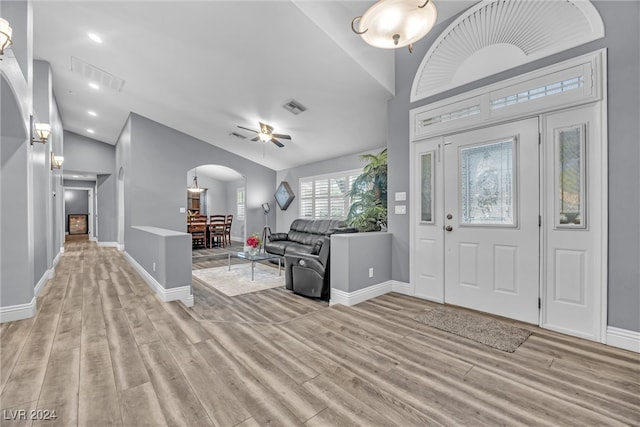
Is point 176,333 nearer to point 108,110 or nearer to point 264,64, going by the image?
point 264,64

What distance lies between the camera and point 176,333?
8.18 ft

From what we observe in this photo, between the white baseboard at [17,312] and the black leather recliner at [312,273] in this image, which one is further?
the black leather recliner at [312,273]

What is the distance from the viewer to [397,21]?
6.15 ft

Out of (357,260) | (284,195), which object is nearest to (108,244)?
(284,195)

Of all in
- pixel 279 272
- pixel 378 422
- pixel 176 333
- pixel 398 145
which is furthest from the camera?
pixel 279 272

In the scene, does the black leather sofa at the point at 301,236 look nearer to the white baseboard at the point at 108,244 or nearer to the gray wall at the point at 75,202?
the white baseboard at the point at 108,244

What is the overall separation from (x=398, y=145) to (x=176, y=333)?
337 cm

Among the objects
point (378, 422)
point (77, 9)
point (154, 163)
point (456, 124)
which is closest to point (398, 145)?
point (456, 124)

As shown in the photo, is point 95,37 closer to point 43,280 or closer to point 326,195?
point 43,280

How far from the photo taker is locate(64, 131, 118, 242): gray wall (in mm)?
8141

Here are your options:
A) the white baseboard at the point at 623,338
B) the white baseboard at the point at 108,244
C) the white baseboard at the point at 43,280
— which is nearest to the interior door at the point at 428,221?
the white baseboard at the point at 623,338

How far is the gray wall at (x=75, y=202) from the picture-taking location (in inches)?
496

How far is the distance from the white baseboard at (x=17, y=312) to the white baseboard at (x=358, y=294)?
10.6ft

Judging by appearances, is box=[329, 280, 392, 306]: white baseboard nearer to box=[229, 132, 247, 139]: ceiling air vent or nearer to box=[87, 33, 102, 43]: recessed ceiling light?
box=[229, 132, 247, 139]: ceiling air vent
